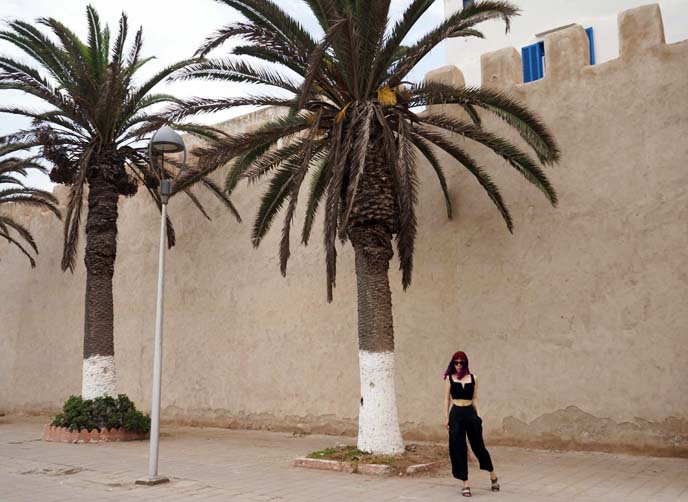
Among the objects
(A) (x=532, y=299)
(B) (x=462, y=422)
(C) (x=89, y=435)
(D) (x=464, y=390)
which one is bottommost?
(C) (x=89, y=435)

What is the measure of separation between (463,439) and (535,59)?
11.4 m

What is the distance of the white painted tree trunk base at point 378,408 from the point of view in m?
9.00

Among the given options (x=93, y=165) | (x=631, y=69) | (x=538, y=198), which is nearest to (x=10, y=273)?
(x=93, y=165)

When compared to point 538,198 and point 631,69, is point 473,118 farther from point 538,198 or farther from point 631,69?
point 631,69

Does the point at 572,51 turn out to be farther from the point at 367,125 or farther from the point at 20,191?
the point at 20,191

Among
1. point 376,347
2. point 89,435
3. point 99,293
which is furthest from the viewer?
point 99,293

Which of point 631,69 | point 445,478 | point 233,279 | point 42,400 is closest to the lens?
point 445,478

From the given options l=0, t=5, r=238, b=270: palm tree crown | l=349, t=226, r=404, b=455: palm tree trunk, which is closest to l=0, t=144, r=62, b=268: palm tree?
l=0, t=5, r=238, b=270: palm tree crown

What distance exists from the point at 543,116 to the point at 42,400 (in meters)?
15.0

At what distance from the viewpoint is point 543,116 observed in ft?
36.4

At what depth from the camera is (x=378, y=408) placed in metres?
9.09

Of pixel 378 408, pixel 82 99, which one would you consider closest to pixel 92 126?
pixel 82 99

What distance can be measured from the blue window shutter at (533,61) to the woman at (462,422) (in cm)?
1020

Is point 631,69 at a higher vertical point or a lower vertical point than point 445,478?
higher
